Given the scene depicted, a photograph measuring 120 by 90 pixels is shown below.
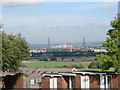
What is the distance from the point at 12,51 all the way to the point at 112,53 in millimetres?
10371

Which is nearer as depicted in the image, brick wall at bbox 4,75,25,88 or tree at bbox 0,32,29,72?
brick wall at bbox 4,75,25,88

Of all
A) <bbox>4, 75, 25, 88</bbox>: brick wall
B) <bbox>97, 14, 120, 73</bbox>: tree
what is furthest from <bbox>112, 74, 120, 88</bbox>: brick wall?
<bbox>4, 75, 25, 88</bbox>: brick wall

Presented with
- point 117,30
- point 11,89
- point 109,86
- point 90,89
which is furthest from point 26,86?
point 117,30

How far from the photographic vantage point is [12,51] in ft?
81.1

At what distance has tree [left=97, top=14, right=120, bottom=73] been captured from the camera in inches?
649

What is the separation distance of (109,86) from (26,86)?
173 inches

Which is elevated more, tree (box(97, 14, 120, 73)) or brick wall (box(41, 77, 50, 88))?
tree (box(97, 14, 120, 73))

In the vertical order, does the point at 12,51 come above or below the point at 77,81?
above

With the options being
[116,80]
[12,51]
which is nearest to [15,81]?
[116,80]

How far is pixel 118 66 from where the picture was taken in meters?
16.4

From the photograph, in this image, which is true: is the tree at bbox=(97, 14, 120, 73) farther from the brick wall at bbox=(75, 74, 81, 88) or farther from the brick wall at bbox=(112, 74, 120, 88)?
the brick wall at bbox=(75, 74, 81, 88)

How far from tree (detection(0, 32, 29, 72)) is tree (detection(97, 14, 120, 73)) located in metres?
8.73

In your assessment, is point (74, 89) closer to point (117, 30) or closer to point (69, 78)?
point (69, 78)

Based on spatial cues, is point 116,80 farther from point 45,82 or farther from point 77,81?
point 45,82
